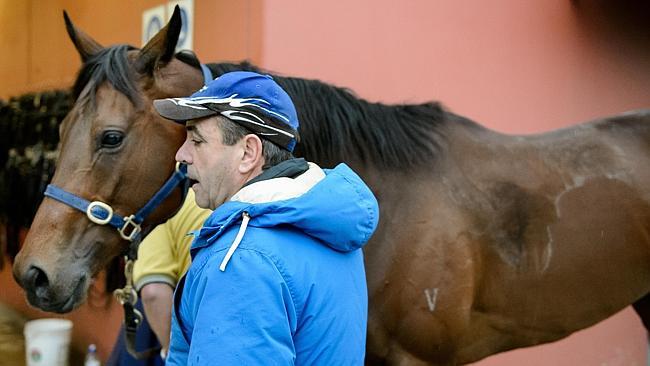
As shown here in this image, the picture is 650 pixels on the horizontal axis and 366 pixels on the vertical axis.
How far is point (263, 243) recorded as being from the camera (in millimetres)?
1196

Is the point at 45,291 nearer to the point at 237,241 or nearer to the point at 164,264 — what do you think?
the point at 164,264

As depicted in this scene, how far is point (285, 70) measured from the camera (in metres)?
3.45

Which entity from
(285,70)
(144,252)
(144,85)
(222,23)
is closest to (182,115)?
(144,85)

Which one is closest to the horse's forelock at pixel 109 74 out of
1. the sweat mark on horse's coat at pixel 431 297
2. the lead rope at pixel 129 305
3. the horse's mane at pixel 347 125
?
the horse's mane at pixel 347 125

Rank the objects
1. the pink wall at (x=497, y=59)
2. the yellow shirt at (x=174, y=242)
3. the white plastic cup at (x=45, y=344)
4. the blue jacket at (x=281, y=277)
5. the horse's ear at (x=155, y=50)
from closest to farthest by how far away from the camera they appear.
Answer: the blue jacket at (x=281, y=277) < the horse's ear at (x=155, y=50) < the yellow shirt at (x=174, y=242) < the pink wall at (x=497, y=59) < the white plastic cup at (x=45, y=344)

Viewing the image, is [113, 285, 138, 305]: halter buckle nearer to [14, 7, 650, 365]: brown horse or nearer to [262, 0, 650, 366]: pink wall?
[14, 7, 650, 365]: brown horse

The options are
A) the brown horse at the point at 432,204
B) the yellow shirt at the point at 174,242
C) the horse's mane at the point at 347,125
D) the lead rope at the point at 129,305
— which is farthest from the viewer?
the yellow shirt at the point at 174,242

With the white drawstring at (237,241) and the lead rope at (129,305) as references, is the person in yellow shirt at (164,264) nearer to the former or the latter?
the lead rope at (129,305)

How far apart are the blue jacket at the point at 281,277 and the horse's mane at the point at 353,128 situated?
1027 mm

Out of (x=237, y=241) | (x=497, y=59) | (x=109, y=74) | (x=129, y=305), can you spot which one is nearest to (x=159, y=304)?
(x=129, y=305)

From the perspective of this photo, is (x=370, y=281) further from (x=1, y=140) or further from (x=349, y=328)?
(x=1, y=140)

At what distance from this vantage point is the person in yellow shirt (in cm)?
254

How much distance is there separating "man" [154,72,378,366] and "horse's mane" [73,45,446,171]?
0.94 metres

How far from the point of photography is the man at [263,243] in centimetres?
116
